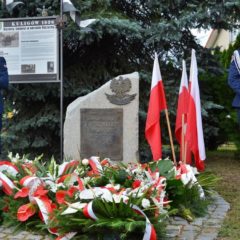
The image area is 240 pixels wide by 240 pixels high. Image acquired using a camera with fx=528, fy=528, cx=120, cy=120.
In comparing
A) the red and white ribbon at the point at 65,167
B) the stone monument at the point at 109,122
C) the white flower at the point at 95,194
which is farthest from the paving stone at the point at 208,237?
the stone monument at the point at 109,122

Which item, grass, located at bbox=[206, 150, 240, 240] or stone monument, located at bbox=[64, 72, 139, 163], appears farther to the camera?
stone monument, located at bbox=[64, 72, 139, 163]

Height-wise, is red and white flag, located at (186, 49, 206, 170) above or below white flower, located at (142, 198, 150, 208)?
above

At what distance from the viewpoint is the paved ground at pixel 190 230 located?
436 cm

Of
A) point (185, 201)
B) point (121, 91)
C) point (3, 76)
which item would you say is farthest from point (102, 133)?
point (185, 201)

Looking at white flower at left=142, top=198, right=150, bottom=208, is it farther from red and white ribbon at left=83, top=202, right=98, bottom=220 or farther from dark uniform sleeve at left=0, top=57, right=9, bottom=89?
dark uniform sleeve at left=0, top=57, right=9, bottom=89

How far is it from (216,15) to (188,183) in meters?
4.13

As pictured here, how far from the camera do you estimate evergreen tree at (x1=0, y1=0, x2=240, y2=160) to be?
8.47m

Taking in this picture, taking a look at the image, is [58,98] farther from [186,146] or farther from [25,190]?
[25,190]

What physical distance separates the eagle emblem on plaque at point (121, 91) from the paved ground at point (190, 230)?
7.24 feet

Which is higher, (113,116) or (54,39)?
(54,39)

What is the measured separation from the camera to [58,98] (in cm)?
912

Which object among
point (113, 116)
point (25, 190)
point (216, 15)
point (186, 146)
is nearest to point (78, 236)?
point (25, 190)

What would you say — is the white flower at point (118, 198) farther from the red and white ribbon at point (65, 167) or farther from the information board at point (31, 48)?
the information board at point (31, 48)

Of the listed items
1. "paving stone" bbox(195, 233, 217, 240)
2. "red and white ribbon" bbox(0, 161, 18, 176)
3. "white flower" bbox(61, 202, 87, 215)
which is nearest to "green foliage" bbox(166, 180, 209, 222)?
"paving stone" bbox(195, 233, 217, 240)
